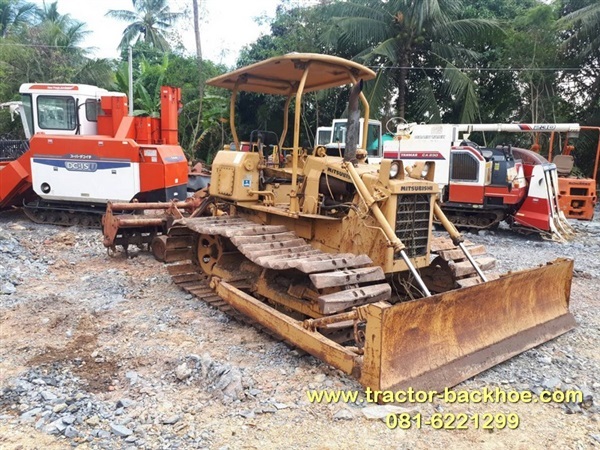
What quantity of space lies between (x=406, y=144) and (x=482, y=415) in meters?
8.61

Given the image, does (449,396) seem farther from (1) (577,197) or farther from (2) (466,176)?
(1) (577,197)

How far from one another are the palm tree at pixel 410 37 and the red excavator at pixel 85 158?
8.61 meters

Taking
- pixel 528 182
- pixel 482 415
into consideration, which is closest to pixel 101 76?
pixel 528 182

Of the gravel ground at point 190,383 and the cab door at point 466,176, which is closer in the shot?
the gravel ground at point 190,383

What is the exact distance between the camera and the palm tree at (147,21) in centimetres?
3488

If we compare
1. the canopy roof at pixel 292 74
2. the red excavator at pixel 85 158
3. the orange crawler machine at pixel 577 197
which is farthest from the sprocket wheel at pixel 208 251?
the orange crawler machine at pixel 577 197

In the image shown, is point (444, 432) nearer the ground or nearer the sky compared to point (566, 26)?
nearer the ground

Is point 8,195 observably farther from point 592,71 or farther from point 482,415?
point 592,71

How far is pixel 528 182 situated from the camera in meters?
10.6

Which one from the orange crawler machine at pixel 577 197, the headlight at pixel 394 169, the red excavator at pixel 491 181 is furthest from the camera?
the orange crawler machine at pixel 577 197

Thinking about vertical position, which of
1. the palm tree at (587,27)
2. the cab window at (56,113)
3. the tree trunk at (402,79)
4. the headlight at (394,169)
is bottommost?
the headlight at (394,169)

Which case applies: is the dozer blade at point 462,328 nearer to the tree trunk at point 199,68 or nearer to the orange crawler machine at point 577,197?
the orange crawler machine at point 577,197

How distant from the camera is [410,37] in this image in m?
17.2

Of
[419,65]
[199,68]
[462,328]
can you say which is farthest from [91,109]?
[419,65]
